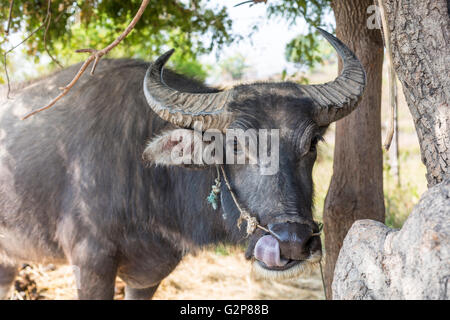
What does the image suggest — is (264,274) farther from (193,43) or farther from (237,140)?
(193,43)

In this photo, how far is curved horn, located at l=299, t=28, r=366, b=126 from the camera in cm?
286

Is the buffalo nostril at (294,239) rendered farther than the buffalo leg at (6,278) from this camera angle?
No

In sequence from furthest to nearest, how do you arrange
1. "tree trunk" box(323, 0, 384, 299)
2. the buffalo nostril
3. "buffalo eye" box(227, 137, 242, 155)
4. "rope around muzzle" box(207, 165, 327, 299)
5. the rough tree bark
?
1. "tree trunk" box(323, 0, 384, 299)
2. "buffalo eye" box(227, 137, 242, 155)
3. "rope around muzzle" box(207, 165, 327, 299)
4. the buffalo nostril
5. the rough tree bark

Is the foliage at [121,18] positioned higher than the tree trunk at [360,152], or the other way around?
the foliage at [121,18]

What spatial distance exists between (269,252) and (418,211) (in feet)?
2.86

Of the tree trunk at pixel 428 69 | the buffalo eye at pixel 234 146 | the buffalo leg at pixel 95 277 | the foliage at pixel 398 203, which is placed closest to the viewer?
the tree trunk at pixel 428 69

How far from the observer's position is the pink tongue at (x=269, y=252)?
7.91 ft

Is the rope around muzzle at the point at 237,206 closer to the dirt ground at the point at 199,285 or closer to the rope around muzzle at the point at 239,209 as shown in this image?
the rope around muzzle at the point at 239,209

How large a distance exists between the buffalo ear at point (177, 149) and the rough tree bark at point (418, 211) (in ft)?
3.67

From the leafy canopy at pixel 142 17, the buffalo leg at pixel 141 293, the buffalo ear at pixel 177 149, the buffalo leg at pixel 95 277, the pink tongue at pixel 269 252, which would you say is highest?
the leafy canopy at pixel 142 17

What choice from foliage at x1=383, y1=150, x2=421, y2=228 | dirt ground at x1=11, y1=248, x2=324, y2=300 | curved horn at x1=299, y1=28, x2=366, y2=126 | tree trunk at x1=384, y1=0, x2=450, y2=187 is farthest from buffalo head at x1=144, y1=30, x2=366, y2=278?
foliage at x1=383, y1=150, x2=421, y2=228

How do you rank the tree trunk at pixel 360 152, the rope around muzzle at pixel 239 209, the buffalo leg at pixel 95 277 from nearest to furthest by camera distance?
the rope around muzzle at pixel 239 209 < the buffalo leg at pixel 95 277 < the tree trunk at pixel 360 152

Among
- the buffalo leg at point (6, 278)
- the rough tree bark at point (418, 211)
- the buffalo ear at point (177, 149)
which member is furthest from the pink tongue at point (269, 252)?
the buffalo leg at point (6, 278)

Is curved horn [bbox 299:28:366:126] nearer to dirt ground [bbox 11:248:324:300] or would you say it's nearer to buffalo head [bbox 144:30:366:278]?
buffalo head [bbox 144:30:366:278]
